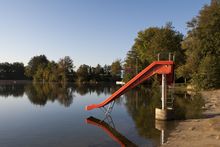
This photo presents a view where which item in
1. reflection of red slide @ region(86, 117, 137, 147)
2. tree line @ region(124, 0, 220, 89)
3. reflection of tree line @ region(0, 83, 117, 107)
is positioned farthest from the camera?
tree line @ region(124, 0, 220, 89)

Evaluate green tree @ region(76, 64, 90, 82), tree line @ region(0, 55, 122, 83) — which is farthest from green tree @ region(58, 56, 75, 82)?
green tree @ region(76, 64, 90, 82)

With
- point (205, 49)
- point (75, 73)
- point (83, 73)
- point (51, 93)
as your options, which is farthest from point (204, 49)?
point (75, 73)

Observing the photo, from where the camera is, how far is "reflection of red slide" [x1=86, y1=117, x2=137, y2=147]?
1198 centimetres

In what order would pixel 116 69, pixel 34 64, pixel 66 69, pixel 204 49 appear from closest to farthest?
pixel 204 49 < pixel 116 69 < pixel 66 69 < pixel 34 64

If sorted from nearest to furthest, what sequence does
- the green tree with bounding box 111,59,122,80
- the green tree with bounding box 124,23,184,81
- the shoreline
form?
1. the shoreline
2. the green tree with bounding box 124,23,184,81
3. the green tree with bounding box 111,59,122,80

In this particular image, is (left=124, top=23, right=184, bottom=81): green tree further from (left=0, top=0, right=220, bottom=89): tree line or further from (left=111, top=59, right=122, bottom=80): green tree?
(left=111, top=59, right=122, bottom=80): green tree

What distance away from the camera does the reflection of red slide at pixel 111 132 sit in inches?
472

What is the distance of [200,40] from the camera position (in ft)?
148

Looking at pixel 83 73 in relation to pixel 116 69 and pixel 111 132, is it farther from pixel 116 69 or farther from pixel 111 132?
pixel 111 132

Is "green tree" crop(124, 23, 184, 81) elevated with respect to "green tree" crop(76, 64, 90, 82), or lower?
elevated

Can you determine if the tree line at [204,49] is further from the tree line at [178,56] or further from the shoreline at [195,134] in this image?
the shoreline at [195,134]

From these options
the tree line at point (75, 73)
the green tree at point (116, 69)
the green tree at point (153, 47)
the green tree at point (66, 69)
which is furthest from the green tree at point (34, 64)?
the green tree at point (153, 47)

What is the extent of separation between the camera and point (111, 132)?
1439 cm

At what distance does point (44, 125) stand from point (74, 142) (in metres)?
5.35
